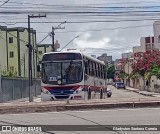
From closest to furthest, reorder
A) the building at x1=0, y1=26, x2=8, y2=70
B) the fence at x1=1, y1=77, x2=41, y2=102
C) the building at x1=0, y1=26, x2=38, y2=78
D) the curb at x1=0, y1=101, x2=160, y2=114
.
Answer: the curb at x1=0, y1=101, x2=160, y2=114 < the fence at x1=1, y1=77, x2=41, y2=102 < the building at x1=0, y1=26, x2=8, y2=70 < the building at x1=0, y1=26, x2=38, y2=78

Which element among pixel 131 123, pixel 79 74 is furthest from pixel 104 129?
pixel 79 74

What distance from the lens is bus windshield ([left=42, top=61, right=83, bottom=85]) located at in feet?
85.1

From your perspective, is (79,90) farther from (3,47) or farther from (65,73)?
(3,47)

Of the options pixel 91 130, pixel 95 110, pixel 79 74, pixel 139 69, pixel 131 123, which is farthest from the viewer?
pixel 139 69

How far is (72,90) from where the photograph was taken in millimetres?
26141

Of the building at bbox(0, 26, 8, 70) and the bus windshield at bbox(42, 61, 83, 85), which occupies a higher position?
the building at bbox(0, 26, 8, 70)

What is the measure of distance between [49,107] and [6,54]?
190 ft

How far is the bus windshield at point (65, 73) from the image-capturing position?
25938 millimetres

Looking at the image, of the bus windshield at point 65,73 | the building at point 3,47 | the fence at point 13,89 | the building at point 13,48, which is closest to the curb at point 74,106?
the bus windshield at point 65,73

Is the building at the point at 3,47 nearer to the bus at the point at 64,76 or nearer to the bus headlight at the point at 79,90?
the bus at the point at 64,76

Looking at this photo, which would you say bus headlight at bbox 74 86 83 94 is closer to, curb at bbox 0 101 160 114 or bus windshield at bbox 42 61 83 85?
bus windshield at bbox 42 61 83 85

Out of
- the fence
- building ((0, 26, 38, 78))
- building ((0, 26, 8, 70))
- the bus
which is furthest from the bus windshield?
building ((0, 26, 38, 78))

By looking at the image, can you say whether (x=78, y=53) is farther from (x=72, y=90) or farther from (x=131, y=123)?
(x=131, y=123)

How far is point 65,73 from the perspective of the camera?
25.9 meters
